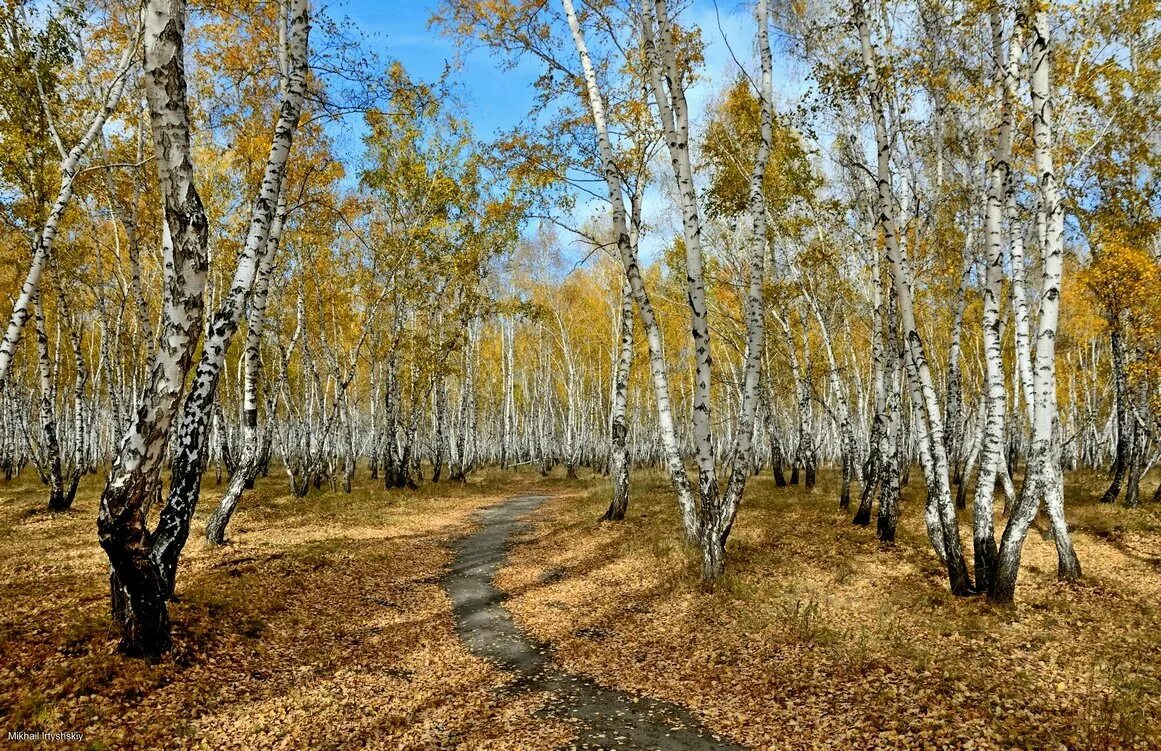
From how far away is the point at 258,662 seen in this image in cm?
672

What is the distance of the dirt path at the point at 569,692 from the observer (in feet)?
17.8

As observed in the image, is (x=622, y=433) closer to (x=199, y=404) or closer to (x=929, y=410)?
(x=929, y=410)

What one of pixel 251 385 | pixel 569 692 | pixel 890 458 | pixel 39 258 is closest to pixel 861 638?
pixel 569 692

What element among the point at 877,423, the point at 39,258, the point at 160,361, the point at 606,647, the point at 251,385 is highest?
the point at 39,258

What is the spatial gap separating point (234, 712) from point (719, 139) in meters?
18.2

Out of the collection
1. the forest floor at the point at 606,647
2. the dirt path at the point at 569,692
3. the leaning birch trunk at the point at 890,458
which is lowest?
the dirt path at the point at 569,692

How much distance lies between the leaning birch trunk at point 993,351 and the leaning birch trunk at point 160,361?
391 inches

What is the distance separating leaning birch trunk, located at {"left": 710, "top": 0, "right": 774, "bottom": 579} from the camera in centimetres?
948

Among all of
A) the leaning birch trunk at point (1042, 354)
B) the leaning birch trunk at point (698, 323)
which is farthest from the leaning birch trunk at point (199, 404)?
the leaning birch trunk at point (1042, 354)

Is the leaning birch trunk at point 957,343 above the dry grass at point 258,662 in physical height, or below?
above

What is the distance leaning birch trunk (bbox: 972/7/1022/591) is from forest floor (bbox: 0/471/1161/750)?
888 mm

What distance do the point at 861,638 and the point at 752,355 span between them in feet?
14.6

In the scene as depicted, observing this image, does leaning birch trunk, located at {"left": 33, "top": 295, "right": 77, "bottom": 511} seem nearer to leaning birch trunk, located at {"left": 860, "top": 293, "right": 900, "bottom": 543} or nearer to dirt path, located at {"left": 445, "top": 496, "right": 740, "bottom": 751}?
dirt path, located at {"left": 445, "top": 496, "right": 740, "bottom": 751}

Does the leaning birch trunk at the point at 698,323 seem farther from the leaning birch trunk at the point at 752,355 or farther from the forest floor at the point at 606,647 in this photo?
the forest floor at the point at 606,647
